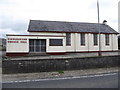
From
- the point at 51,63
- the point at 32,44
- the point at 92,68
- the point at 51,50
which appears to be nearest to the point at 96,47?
the point at 51,50

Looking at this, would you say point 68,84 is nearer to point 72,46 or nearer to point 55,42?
point 55,42

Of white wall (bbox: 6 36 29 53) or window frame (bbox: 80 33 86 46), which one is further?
window frame (bbox: 80 33 86 46)

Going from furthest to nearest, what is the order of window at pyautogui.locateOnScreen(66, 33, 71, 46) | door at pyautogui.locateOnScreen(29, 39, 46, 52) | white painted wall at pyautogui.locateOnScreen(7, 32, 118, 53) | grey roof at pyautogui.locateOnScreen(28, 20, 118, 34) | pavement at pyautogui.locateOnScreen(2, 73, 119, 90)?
window at pyautogui.locateOnScreen(66, 33, 71, 46) < grey roof at pyautogui.locateOnScreen(28, 20, 118, 34) < door at pyautogui.locateOnScreen(29, 39, 46, 52) < white painted wall at pyautogui.locateOnScreen(7, 32, 118, 53) < pavement at pyautogui.locateOnScreen(2, 73, 119, 90)

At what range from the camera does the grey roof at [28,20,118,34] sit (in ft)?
88.0

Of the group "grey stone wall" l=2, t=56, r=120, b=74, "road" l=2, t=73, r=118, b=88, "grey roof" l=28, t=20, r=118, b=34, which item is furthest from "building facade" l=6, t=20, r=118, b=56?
"road" l=2, t=73, r=118, b=88

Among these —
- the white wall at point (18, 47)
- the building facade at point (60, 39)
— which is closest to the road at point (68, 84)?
the white wall at point (18, 47)

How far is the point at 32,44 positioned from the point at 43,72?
12.0 m

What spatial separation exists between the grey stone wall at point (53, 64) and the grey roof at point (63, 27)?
1370 centimetres

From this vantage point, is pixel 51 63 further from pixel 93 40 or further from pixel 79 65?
pixel 93 40

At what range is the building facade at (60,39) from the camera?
22.9 m

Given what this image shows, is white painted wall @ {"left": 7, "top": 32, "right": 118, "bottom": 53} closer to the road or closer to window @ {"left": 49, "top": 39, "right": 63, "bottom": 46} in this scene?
window @ {"left": 49, "top": 39, "right": 63, "bottom": 46}

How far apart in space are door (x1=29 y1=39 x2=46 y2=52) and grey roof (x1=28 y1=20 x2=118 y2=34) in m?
2.57

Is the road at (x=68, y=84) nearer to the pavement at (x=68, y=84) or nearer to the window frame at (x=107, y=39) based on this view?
the pavement at (x=68, y=84)

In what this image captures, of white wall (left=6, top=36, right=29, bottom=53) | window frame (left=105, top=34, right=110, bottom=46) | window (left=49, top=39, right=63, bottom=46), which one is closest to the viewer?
white wall (left=6, top=36, right=29, bottom=53)
